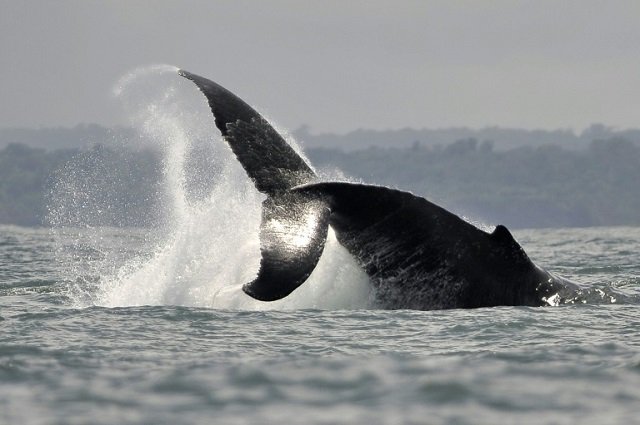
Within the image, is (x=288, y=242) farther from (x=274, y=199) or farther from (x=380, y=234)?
(x=380, y=234)

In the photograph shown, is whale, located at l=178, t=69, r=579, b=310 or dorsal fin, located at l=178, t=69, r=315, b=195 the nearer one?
whale, located at l=178, t=69, r=579, b=310

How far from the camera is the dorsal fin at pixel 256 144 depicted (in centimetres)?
1097

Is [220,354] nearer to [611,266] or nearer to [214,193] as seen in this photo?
[214,193]

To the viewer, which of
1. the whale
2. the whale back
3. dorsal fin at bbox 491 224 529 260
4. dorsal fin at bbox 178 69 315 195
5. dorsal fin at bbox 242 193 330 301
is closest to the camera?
dorsal fin at bbox 242 193 330 301

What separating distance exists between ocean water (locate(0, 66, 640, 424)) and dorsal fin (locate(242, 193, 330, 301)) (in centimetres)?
50

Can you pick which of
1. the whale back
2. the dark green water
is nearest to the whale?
the whale back

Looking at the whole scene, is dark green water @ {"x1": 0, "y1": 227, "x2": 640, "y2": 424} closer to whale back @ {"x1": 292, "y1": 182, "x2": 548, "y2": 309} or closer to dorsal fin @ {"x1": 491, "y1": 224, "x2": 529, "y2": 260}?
whale back @ {"x1": 292, "y1": 182, "x2": 548, "y2": 309}

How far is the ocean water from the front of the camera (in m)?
7.02

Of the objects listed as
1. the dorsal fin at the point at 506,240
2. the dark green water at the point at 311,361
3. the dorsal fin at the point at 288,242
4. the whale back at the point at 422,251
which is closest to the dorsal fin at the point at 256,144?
the dorsal fin at the point at 288,242

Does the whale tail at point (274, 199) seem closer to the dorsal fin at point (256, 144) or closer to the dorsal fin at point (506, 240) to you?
the dorsal fin at point (256, 144)

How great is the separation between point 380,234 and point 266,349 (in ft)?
6.48

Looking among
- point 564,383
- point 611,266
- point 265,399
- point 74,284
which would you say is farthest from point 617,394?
point 611,266

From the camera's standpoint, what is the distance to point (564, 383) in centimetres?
779

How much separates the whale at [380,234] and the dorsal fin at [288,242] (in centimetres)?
1
